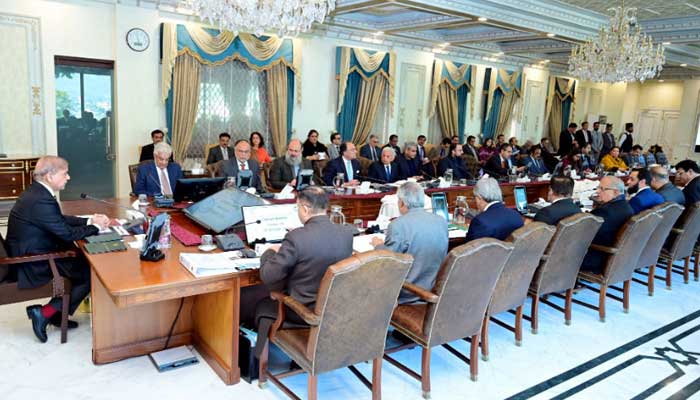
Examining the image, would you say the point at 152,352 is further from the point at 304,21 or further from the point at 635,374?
the point at 635,374

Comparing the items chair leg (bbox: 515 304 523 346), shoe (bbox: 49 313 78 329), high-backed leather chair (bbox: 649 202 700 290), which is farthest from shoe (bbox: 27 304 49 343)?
high-backed leather chair (bbox: 649 202 700 290)

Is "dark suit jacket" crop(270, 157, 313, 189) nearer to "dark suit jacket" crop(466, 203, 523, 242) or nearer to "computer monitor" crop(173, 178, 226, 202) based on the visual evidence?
"computer monitor" crop(173, 178, 226, 202)

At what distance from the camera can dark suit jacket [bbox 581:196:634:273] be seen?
4223 millimetres

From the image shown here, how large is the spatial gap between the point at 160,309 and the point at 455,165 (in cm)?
592

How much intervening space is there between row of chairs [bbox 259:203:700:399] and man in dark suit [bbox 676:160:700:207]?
202 cm

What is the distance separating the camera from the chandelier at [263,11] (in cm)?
405

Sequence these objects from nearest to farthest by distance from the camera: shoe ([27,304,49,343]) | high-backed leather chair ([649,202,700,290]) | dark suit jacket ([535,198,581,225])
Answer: shoe ([27,304,49,343])
dark suit jacket ([535,198,581,225])
high-backed leather chair ([649,202,700,290])

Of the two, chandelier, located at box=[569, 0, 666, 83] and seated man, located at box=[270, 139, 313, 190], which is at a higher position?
chandelier, located at box=[569, 0, 666, 83]

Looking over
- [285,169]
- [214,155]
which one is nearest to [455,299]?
[285,169]

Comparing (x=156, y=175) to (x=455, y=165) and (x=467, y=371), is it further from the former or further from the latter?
(x=455, y=165)

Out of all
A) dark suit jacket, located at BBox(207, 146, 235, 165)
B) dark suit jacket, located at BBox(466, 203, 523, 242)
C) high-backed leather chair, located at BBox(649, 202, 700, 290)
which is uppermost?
dark suit jacket, located at BBox(466, 203, 523, 242)

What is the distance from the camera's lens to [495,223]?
3404 mm

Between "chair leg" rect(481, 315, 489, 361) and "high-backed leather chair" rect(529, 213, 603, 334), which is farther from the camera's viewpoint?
"high-backed leather chair" rect(529, 213, 603, 334)

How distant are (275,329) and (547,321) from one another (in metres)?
2.46
